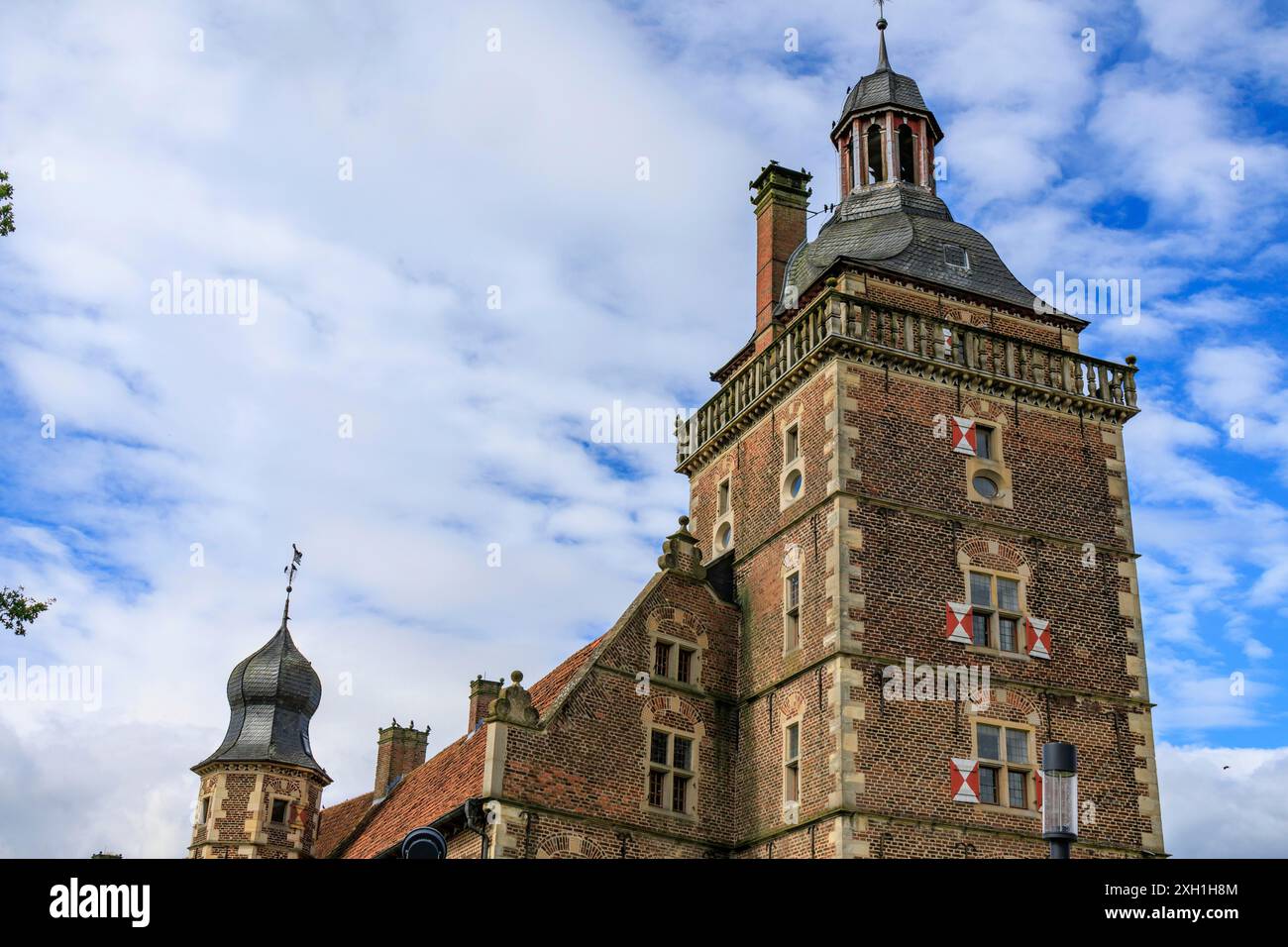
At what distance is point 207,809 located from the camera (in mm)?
39969

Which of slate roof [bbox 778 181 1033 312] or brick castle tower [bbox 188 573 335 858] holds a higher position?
slate roof [bbox 778 181 1033 312]

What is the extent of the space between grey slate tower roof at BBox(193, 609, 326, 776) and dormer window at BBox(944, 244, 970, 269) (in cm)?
2277

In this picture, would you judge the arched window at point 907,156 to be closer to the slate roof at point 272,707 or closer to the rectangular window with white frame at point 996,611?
the rectangular window with white frame at point 996,611

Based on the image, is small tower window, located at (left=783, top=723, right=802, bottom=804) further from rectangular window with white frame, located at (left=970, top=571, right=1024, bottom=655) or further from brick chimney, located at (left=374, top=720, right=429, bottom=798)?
brick chimney, located at (left=374, top=720, right=429, bottom=798)

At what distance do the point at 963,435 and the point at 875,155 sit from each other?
30.5 feet

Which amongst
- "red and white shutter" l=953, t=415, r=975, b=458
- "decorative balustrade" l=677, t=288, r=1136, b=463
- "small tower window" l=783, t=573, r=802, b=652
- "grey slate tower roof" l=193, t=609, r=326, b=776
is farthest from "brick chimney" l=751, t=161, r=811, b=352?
"grey slate tower roof" l=193, t=609, r=326, b=776

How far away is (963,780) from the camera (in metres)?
22.9

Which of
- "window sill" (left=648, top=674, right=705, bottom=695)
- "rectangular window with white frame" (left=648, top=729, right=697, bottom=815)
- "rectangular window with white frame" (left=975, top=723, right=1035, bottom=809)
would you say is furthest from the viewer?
"window sill" (left=648, top=674, right=705, bottom=695)

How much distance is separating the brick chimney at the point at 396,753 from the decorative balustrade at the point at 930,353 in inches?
773

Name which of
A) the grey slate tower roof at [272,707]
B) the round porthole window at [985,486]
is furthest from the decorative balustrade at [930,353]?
the grey slate tower roof at [272,707]

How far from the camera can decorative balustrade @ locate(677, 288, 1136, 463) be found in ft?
84.1

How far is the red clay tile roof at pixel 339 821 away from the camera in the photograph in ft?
131
